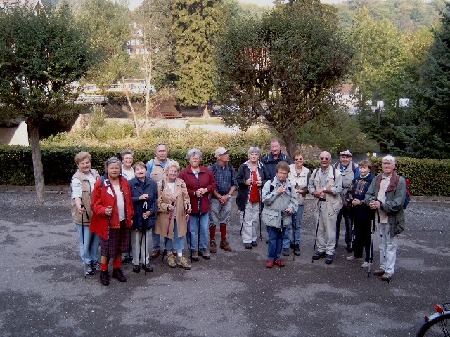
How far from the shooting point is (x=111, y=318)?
5461mm

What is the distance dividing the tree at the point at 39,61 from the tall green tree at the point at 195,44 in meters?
26.6

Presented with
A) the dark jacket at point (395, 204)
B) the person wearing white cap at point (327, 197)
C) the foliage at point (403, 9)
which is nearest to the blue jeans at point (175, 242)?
the person wearing white cap at point (327, 197)

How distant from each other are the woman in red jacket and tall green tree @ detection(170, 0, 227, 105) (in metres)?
31.1

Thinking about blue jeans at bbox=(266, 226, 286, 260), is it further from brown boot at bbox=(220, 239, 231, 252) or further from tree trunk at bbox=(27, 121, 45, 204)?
tree trunk at bbox=(27, 121, 45, 204)

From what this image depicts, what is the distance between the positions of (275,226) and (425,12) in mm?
123238

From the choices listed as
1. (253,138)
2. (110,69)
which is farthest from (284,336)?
(110,69)

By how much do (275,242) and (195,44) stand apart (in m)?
32.7

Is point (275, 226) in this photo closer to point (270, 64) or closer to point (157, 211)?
point (157, 211)

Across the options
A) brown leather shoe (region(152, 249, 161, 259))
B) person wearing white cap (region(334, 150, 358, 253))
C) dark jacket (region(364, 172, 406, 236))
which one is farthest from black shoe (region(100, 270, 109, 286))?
dark jacket (region(364, 172, 406, 236))

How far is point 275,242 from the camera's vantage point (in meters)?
7.04

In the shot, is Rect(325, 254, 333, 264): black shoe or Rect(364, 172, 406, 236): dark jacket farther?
Rect(325, 254, 333, 264): black shoe

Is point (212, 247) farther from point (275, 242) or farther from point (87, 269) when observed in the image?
point (87, 269)

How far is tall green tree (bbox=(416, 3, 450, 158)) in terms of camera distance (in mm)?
13172

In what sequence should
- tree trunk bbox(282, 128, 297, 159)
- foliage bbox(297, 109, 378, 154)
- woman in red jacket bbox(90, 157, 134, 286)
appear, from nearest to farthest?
1. woman in red jacket bbox(90, 157, 134, 286)
2. tree trunk bbox(282, 128, 297, 159)
3. foliage bbox(297, 109, 378, 154)
